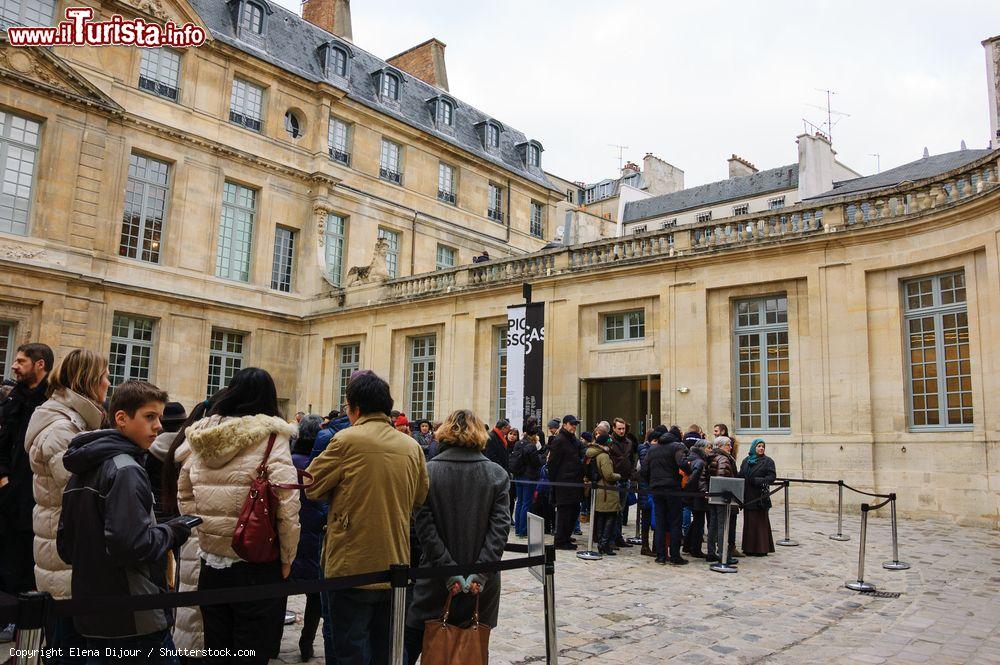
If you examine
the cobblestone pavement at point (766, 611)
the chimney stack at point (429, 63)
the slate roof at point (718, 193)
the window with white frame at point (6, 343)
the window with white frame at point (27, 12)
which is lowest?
the cobblestone pavement at point (766, 611)

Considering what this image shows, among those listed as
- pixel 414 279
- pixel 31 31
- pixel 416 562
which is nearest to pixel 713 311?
pixel 414 279

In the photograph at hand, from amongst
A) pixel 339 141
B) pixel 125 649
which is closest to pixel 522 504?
pixel 125 649

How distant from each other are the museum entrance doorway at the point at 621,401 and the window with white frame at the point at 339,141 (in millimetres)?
11749

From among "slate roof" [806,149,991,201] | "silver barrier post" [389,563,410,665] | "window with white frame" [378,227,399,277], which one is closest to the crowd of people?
"silver barrier post" [389,563,410,665]

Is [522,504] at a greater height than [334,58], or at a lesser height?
lesser

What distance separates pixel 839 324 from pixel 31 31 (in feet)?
59.6

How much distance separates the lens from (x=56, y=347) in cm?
1647

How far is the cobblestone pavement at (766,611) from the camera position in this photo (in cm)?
479

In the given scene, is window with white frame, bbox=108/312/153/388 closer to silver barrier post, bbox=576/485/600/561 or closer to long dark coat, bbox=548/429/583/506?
long dark coat, bbox=548/429/583/506

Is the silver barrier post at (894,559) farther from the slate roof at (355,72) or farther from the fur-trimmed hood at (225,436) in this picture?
the slate roof at (355,72)

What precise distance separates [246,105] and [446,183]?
743 centimetres

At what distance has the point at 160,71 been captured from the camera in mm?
19078

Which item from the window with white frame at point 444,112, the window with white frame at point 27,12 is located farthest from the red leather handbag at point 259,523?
the window with white frame at point 444,112

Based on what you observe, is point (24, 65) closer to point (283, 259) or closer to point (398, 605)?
point (283, 259)
